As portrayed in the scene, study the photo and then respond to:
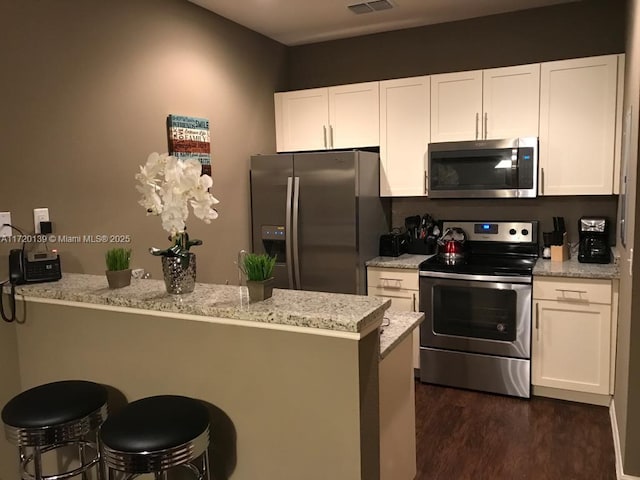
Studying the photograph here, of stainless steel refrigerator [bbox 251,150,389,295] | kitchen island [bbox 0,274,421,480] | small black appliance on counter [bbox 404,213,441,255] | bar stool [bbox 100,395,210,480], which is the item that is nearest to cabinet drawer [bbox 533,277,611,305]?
small black appliance on counter [bbox 404,213,441,255]

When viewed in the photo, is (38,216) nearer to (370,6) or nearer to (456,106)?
(370,6)

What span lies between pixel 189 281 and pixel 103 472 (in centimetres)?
76

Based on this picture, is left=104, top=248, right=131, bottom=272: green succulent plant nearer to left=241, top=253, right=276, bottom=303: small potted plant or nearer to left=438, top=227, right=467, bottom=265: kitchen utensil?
left=241, top=253, right=276, bottom=303: small potted plant

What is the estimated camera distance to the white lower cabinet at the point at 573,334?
3.26m

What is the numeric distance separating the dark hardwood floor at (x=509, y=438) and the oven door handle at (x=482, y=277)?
2.62 feet

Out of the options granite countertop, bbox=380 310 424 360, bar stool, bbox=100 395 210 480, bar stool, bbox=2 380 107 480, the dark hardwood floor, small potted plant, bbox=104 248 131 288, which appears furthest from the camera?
the dark hardwood floor

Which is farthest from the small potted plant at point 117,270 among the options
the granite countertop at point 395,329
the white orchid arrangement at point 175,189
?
the granite countertop at point 395,329

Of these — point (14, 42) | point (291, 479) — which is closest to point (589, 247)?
point (291, 479)

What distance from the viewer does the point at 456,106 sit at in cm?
381

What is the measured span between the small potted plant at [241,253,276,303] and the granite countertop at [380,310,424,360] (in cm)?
46

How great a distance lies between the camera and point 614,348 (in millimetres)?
3246

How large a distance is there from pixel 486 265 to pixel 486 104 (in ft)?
3.73

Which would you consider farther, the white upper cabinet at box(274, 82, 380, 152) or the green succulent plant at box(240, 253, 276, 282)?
the white upper cabinet at box(274, 82, 380, 152)

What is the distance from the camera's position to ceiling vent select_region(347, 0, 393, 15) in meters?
3.67
